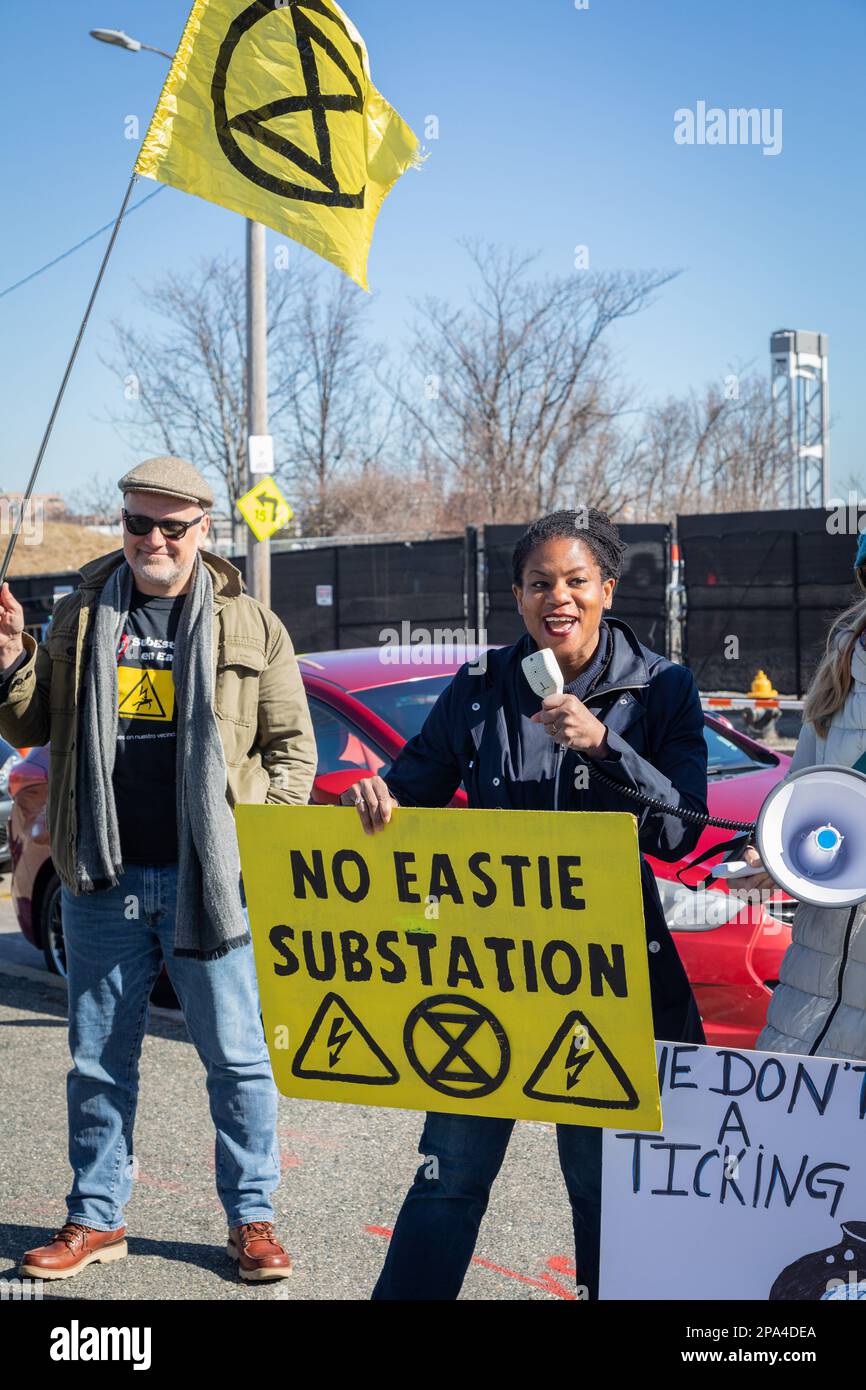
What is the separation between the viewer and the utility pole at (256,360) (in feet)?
48.8

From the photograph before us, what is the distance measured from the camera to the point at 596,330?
31047 mm

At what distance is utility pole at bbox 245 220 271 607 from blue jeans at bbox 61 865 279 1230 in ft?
37.7

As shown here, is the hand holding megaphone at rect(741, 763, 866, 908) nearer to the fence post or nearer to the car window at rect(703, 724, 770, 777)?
the car window at rect(703, 724, 770, 777)

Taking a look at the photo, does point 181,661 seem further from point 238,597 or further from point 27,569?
point 27,569

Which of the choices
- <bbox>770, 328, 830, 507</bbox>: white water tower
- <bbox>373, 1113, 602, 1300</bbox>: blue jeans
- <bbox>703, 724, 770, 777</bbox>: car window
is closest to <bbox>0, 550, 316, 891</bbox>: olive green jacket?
<bbox>373, 1113, 602, 1300</bbox>: blue jeans

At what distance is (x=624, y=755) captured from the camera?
8.27 ft

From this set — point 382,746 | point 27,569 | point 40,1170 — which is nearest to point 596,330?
point 27,569

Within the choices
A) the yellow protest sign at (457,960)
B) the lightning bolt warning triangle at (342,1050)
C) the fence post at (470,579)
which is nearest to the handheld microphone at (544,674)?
the yellow protest sign at (457,960)

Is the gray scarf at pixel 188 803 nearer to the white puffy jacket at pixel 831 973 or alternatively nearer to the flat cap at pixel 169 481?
the flat cap at pixel 169 481

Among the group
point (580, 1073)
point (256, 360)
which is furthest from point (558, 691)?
point (256, 360)

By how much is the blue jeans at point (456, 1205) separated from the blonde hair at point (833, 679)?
3.11 feet

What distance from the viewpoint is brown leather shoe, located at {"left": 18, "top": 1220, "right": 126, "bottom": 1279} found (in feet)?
11.4

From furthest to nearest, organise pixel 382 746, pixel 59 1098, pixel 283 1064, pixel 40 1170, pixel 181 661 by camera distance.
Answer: pixel 382 746, pixel 59 1098, pixel 40 1170, pixel 181 661, pixel 283 1064
